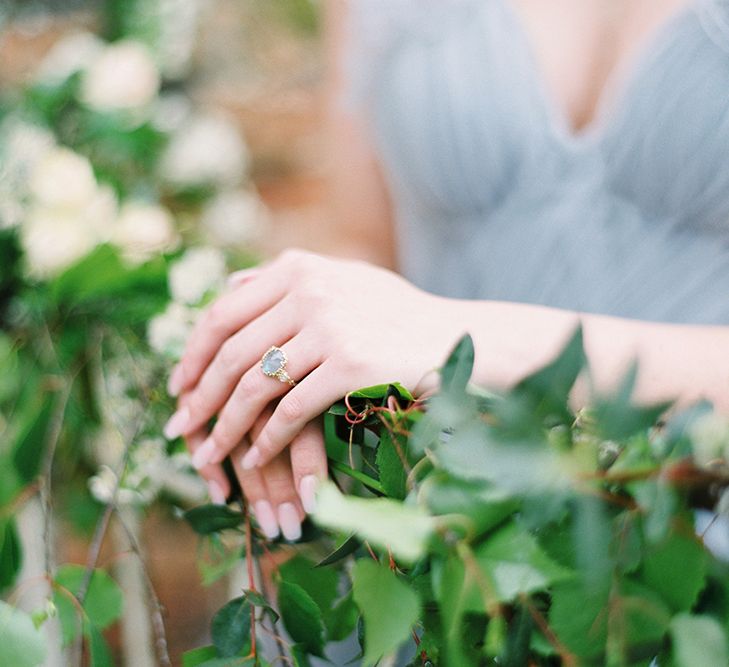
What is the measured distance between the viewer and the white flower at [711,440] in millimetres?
289

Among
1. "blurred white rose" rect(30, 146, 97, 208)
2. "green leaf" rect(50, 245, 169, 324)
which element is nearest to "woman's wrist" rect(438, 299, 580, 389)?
"green leaf" rect(50, 245, 169, 324)

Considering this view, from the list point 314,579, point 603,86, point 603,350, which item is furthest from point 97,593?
point 603,86

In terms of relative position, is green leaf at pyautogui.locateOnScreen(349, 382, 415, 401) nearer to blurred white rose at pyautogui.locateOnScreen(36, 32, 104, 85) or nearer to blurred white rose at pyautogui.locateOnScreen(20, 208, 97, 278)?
blurred white rose at pyautogui.locateOnScreen(20, 208, 97, 278)

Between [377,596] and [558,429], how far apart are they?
0.11 metres

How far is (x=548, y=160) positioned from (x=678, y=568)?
610 millimetres

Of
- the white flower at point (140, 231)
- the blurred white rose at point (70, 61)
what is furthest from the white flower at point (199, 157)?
the white flower at point (140, 231)

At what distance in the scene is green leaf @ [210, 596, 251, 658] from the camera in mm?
419

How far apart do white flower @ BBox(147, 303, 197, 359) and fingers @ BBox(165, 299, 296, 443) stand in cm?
9

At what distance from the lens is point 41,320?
0.79 m

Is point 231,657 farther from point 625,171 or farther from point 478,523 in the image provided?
point 625,171

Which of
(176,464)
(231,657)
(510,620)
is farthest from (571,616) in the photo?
(176,464)

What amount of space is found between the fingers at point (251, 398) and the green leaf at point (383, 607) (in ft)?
0.50

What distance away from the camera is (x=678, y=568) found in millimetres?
309

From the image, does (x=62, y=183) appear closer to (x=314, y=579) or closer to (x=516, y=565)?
(x=314, y=579)
